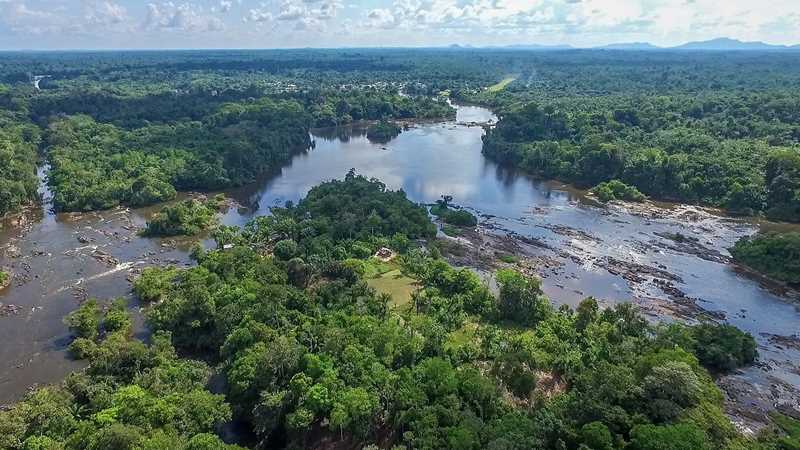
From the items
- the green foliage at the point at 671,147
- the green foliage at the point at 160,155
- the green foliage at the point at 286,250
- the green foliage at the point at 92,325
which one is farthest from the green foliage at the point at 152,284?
Result: the green foliage at the point at 671,147

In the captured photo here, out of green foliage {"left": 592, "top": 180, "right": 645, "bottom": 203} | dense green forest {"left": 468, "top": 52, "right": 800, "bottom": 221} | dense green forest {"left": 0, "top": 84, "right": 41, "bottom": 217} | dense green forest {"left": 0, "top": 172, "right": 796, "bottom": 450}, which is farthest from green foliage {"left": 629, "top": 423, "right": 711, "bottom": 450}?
dense green forest {"left": 0, "top": 84, "right": 41, "bottom": 217}

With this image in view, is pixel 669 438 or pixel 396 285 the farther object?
pixel 396 285

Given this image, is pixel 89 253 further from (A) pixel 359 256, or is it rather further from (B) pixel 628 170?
(B) pixel 628 170

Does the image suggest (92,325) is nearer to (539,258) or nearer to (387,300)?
(387,300)

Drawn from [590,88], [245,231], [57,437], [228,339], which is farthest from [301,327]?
[590,88]

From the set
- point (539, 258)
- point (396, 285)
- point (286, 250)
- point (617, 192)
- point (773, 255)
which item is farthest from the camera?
point (617, 192)

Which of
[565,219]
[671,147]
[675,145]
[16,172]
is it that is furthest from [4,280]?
[675,145]
